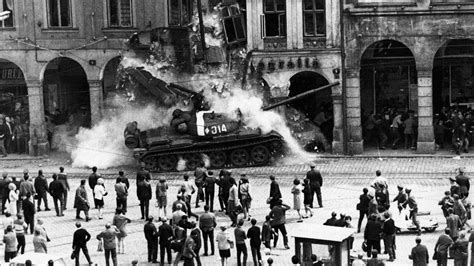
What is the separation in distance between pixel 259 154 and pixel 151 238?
571 inches

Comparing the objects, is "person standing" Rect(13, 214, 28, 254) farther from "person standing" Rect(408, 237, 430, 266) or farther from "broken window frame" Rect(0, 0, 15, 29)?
"broken window frame" Rect(0, 0, 15, 29)

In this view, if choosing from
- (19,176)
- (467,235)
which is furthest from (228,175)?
(19,176)

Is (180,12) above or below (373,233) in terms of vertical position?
above

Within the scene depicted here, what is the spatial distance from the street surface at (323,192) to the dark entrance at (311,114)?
1.53 m

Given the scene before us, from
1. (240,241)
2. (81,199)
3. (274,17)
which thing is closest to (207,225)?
(240,241)

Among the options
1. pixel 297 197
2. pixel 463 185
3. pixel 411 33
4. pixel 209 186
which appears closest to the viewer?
pixel 463 185

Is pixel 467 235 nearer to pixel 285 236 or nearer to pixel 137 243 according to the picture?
pixel 285 236

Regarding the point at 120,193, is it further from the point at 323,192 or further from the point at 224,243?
the point at 323,192

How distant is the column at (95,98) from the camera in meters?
49.2

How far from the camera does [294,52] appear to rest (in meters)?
45.8

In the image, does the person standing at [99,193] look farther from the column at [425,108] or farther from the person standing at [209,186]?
the column at [425,108]

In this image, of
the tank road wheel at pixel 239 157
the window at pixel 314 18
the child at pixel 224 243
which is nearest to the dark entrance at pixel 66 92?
the tank road wheel at pixel 239 157

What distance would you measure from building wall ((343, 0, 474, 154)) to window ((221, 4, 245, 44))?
180 inches

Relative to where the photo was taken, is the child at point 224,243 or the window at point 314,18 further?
the window at point 314,18
